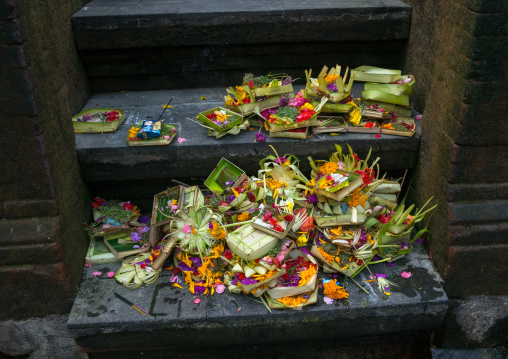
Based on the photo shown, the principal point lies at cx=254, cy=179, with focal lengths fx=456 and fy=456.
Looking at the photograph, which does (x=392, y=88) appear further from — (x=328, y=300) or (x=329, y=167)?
(x=328, y=300)

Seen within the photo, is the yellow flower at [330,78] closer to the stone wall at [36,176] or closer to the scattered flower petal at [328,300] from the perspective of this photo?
the scattered flower petal at [328,300]

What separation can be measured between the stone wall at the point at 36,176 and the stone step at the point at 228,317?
30cm

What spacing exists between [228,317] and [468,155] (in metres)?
1.85

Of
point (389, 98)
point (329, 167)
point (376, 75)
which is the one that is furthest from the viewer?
point (376, 75)

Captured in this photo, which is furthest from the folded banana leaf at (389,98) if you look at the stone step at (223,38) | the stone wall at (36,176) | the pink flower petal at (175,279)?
the stone wall at (36,176)

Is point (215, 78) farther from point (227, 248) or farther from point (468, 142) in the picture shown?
point (468, 142)

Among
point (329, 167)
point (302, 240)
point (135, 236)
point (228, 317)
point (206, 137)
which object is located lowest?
point (228, 317)

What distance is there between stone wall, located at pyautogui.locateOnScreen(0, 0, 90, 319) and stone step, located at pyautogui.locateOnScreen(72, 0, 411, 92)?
100 cm

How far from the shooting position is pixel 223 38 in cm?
411

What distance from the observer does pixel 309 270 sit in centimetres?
299

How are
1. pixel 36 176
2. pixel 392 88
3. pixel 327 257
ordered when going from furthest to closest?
1. pixel 392 88
2. pixel 327 257
3. pixel 36 176

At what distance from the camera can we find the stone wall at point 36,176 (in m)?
2.54

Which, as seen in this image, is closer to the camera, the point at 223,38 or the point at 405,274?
the point at 405,274

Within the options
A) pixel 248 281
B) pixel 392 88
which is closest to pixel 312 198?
pixel 248 281
